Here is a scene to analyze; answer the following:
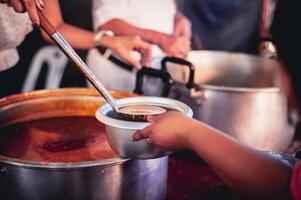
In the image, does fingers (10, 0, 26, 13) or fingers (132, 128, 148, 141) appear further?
fingers (10, 0, 26, 13)

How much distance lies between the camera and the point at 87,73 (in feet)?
3.81

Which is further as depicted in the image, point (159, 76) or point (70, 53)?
point (159, 76)

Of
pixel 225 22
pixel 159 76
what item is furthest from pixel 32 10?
pixel 225 22

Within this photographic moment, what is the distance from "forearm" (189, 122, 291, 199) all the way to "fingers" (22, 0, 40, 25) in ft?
1.95

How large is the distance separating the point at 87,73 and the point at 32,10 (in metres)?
0.27

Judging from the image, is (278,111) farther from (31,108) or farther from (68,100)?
(31,108)

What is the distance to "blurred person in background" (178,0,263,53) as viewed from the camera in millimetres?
4023

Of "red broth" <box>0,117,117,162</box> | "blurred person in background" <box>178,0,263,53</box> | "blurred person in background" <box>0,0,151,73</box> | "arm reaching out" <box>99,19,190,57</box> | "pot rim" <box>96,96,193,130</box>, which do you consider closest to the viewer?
"pot rim" <box>96,96,193,130</box>

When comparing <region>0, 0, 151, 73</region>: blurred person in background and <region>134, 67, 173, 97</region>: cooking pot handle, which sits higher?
<region>0, 0, 151, 73</region>: blurred person in background

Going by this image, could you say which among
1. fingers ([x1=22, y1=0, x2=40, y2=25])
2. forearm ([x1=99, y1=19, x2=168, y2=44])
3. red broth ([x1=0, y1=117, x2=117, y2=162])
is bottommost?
red broth ([x1=0, y1=117, x2=117, y2=162])

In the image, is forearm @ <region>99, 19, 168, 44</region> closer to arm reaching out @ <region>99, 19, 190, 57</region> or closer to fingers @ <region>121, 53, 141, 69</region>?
arm reaching out @ <region>99, 19, 190, 57</region>

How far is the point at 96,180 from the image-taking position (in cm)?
112

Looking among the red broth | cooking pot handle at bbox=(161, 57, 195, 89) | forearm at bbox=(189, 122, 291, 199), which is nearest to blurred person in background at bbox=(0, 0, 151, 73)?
cooking pot handle at bbox=(161, 57, 195, 89)

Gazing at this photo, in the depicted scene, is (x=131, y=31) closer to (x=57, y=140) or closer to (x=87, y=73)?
(x=57, y=140)
